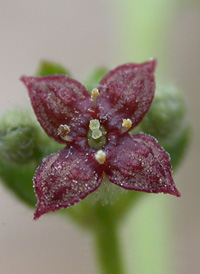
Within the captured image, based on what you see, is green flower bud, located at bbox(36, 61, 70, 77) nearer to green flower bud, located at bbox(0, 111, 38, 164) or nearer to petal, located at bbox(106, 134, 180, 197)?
green flower bud, located at bbox(0, 111, 38, 164)

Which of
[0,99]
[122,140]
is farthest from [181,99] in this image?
[0,99]

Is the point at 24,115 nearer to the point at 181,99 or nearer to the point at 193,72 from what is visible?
the point at 181,99

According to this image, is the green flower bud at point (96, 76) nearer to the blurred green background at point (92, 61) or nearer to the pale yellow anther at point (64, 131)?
the pale yellow anther at point (64, 131)

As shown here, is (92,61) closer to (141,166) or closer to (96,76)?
(96,76)

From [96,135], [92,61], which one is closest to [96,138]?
[96,135]

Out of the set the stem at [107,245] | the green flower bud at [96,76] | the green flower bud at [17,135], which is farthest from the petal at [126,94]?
the stem at [107,245]

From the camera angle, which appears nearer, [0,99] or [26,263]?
[26,263]
